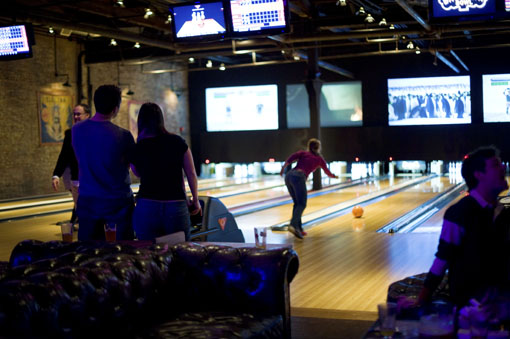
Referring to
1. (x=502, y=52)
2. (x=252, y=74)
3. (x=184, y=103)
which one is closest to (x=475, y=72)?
(x=502, y=52)

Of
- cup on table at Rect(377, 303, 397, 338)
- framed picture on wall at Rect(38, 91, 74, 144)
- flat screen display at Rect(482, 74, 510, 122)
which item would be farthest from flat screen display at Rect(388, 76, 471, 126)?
cup on table at Rect(377, 303, 397, 338)

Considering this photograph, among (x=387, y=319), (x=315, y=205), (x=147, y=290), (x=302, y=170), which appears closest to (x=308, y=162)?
(x=302, y=170)

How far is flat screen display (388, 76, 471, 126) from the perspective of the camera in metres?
17.7

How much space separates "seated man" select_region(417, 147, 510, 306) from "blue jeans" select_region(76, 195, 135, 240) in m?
1.73

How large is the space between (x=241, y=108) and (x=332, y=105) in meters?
2.72

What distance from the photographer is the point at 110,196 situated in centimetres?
348

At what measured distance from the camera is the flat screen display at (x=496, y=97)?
1734 centimetres

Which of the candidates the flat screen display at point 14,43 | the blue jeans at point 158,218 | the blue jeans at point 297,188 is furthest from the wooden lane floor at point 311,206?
the blue jeans at point 158,218

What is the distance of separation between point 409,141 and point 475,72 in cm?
249

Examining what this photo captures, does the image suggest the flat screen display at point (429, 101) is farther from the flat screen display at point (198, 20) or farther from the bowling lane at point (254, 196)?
the flat screen display at point (198, 20)

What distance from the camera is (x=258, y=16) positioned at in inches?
254

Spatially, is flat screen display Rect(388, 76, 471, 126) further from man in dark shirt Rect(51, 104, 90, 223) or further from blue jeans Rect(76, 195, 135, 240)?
blue jeans Rect(76, 195, 135, 240)

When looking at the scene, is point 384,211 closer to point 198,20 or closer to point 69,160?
point 198,20

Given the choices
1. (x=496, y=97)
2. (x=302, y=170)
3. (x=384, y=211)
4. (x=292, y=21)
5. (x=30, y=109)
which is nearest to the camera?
(x=302, y=170)
